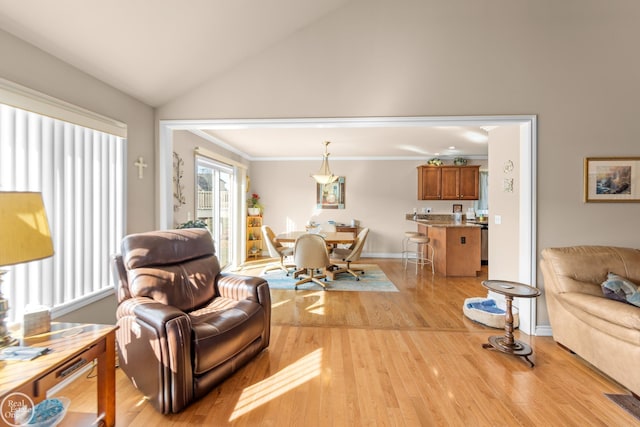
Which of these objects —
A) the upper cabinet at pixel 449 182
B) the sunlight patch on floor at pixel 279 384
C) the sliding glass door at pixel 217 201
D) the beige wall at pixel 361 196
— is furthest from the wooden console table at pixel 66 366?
the upper cabinet at pixel 449 182

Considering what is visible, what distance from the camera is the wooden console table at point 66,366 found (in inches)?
46.3

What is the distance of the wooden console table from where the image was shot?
1175 mm

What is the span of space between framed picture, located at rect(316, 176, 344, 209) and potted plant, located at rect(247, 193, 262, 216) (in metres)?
1.46

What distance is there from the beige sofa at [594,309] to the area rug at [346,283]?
2057 mm

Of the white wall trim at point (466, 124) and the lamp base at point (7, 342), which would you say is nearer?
the lamp base at point (7, 342)

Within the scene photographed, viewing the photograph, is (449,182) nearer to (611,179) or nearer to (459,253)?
(459,253)

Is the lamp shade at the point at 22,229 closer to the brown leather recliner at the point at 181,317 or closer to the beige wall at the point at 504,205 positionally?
the brown leather recliner at the point at 181,317

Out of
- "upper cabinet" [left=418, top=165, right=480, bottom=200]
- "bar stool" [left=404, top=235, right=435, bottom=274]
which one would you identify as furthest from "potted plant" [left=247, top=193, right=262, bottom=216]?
"upper cabinet" [left=418, top=165, right=480, bottom=200]

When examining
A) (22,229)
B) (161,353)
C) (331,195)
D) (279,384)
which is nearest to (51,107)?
(22,229)

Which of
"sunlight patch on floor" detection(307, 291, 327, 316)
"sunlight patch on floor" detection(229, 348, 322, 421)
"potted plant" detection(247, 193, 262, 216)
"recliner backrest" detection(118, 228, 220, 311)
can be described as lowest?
"sunlight patch on floor" detection(229, 348, 322, 421)

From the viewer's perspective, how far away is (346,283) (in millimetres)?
4605

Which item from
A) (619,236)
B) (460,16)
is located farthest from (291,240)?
(619,236)

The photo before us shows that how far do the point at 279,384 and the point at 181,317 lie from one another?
877mm

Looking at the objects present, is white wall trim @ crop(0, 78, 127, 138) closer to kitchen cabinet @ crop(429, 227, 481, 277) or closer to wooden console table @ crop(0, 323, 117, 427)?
wooden console table @ crop(0, 323, 117, 427)
